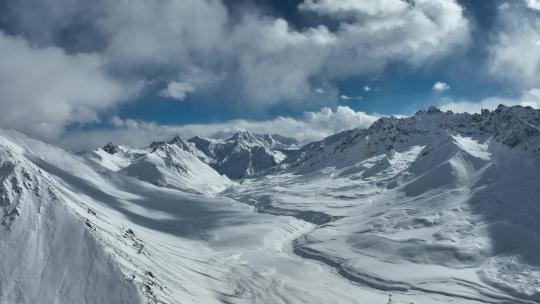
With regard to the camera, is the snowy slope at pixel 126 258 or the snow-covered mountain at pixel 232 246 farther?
the snow-covered mountain at pixel 232 246

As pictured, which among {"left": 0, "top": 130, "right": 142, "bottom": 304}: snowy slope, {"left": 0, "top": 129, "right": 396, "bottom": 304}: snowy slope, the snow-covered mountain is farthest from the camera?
the snow-covered mountain

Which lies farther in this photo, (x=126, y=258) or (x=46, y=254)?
(x=126, y=258)

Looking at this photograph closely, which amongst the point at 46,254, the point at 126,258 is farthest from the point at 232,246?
the point at 46,254

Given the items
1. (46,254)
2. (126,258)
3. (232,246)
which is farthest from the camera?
(232,246)

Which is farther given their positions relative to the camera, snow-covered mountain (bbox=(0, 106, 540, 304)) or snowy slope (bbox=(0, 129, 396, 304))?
snow-covered mountain (bbox=(0, 106, 540, 304))

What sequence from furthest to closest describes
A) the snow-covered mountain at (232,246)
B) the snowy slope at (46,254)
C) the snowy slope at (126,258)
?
the snow-covered mountain at (232,246) → the snowy slope at (126,258) → the snowy slope at (46,254)

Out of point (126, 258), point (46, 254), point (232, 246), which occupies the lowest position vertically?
point (46, 254)

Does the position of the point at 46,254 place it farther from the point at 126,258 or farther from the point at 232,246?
the point at 232,246

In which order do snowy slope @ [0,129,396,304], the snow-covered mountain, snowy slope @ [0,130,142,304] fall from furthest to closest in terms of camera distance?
the snow-covered mountain, snowy slope @ [0,129,396,304], snowy slope @ [0,130,142,304]

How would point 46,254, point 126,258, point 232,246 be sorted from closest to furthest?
point 46,254 → point 126,258 → point 232,246

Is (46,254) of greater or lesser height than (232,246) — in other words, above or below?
below

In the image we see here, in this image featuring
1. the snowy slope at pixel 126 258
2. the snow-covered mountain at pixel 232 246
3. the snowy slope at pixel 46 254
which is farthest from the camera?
the snow-covered mountain at pixel 232 246

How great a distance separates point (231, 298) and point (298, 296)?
13.4 m

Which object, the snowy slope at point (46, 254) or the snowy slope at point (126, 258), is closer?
the snowy slope at point (46, 254)
